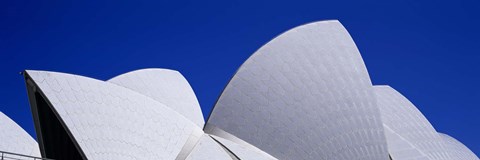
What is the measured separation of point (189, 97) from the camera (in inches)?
960

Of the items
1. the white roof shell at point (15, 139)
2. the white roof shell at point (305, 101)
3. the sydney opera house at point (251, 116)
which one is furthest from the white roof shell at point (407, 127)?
the white roof shell at point (15, 139)

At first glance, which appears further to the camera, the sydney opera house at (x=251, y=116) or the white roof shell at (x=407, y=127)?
the white roof shell at (x=407, y=127)

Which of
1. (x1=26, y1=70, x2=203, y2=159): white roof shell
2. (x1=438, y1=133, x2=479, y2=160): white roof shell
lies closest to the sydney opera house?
(x1=26, y1=70, x2=203, y2=159): white roof shell

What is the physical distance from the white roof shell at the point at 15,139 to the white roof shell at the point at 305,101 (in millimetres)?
10495

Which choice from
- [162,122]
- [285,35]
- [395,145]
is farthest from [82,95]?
[395,145]

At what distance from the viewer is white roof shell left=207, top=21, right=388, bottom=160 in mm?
17031

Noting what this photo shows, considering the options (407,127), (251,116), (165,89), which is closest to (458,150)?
(407,127)

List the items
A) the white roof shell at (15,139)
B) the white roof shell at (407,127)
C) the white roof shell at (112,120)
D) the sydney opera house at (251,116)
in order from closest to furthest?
the white roof shell at (112,120) < the sydney opera house at (251,116) < the white roof shell at (407,127) < the white roof shell at (15,139)

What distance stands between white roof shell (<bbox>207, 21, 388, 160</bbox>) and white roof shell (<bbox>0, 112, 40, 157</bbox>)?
10495 millimetres

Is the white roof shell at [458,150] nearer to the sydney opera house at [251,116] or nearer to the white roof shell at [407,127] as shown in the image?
the white roof shell at [407,127]

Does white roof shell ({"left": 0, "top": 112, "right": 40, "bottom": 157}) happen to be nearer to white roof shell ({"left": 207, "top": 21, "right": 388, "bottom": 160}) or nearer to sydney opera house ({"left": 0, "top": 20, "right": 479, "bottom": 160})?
sydney opera house ({"left": 0, "top": 20, "right": 479, "bottom": 160})

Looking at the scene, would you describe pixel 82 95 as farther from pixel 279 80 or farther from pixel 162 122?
pixel 279 80

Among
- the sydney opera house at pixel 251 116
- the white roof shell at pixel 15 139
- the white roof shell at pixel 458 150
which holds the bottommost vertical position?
the white roof shell at pixel 15 139

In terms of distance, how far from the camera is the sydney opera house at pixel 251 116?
14.2m
